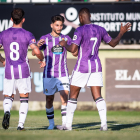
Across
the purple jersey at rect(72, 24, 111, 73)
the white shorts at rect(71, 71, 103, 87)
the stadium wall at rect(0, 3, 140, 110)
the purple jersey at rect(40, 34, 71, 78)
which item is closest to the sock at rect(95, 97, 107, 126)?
the white shorts at rect(71, 71, 103, 87)

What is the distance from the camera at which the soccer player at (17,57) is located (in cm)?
672

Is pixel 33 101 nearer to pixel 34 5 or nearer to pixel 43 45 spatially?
pixel 34 5

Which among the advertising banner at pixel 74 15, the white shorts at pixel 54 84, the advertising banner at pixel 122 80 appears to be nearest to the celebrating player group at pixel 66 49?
the white shorts at pixel 54 84

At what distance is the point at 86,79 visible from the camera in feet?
22.4

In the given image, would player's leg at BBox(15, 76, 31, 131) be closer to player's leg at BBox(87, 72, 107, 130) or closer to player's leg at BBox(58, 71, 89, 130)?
player's leg at BBox(58, 71, 89, 130)

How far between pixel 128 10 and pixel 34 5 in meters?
3.54

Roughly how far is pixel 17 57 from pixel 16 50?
5.1 inches

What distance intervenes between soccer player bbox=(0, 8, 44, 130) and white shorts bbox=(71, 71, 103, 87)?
0.74 metres

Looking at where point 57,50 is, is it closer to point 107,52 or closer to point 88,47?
point 88,47

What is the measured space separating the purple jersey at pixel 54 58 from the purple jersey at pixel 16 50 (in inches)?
37.0

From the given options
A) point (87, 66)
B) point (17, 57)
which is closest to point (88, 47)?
point (87, 66)

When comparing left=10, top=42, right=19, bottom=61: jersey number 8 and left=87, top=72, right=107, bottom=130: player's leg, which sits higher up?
left=10, top=42, right=19, bottom=61: jersey number 8

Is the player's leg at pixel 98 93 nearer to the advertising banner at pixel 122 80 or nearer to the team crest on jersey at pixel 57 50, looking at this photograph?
the team crest on jersey at pixel 57 50

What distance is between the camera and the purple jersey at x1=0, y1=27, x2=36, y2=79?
6.73 metres
